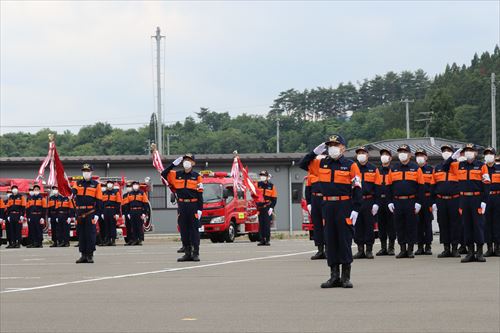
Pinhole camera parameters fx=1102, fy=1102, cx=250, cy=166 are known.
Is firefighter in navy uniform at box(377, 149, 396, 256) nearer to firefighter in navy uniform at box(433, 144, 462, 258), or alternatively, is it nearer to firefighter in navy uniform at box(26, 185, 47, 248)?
firefighter in navy uniform at box(433, 144, 462, 258)

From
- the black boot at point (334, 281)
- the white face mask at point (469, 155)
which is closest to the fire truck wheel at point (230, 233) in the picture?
the white face mask at point (469, 155)

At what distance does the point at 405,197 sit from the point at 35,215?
718 inches

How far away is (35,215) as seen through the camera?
126ft

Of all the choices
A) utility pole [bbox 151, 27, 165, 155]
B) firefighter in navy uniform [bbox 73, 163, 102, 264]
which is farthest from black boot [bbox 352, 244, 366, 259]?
utility pole [bbox 151, 27, 165, 155]

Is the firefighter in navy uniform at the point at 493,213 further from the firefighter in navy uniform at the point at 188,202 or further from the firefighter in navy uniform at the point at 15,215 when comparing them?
the firefighter in navy uniform at the point at 15,215

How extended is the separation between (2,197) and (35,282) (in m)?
22.6

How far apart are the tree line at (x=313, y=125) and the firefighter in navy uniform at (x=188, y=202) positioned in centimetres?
9686

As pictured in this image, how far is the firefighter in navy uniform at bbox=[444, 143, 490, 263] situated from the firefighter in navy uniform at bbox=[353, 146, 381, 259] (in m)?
2.16

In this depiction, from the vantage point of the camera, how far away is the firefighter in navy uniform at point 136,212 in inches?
1500

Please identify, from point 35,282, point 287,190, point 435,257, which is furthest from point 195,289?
point 287,190

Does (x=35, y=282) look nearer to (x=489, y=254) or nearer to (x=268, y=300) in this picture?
(x=268, y=300)

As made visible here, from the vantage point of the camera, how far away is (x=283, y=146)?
13875cm

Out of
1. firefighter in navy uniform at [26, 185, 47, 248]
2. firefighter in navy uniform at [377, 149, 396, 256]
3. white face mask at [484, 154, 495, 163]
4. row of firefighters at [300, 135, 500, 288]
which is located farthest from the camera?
firefighter in navy uniform at [26, 185, 47, 248]

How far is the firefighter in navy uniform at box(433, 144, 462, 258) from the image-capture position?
75.8 ft
